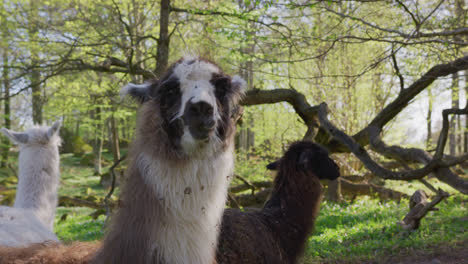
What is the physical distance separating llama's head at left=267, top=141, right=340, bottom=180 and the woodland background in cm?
105

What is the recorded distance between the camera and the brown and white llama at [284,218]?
11.0 ft

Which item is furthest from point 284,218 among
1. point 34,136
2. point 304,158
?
point 34,136

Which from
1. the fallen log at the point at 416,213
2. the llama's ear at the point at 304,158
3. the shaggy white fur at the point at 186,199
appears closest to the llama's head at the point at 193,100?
the shaggy white fur at the point at 186,199

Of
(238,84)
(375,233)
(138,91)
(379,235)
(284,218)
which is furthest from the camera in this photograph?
(375,233)

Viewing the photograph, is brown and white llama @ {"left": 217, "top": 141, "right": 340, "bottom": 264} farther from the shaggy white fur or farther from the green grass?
the shaggy white fur

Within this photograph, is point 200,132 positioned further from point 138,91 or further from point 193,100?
point 138,91

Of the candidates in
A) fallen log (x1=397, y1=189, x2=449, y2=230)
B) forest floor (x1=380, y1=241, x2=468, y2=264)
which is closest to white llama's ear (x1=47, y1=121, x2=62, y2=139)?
forest floor (x1=380, y1=241, x2=468, y2=264)

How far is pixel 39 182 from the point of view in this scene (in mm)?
5004

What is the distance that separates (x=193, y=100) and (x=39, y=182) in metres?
3.91

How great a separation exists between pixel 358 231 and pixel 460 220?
6.51ft

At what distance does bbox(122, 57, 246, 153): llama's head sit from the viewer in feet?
6.91

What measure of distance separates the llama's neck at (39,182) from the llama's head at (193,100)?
328 cm

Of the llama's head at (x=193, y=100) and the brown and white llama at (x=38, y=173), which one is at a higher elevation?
the llama's head at (x=193, y=100)

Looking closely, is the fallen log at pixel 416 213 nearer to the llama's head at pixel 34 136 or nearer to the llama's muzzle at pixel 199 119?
the llama's muzzle at pixel 199 119
